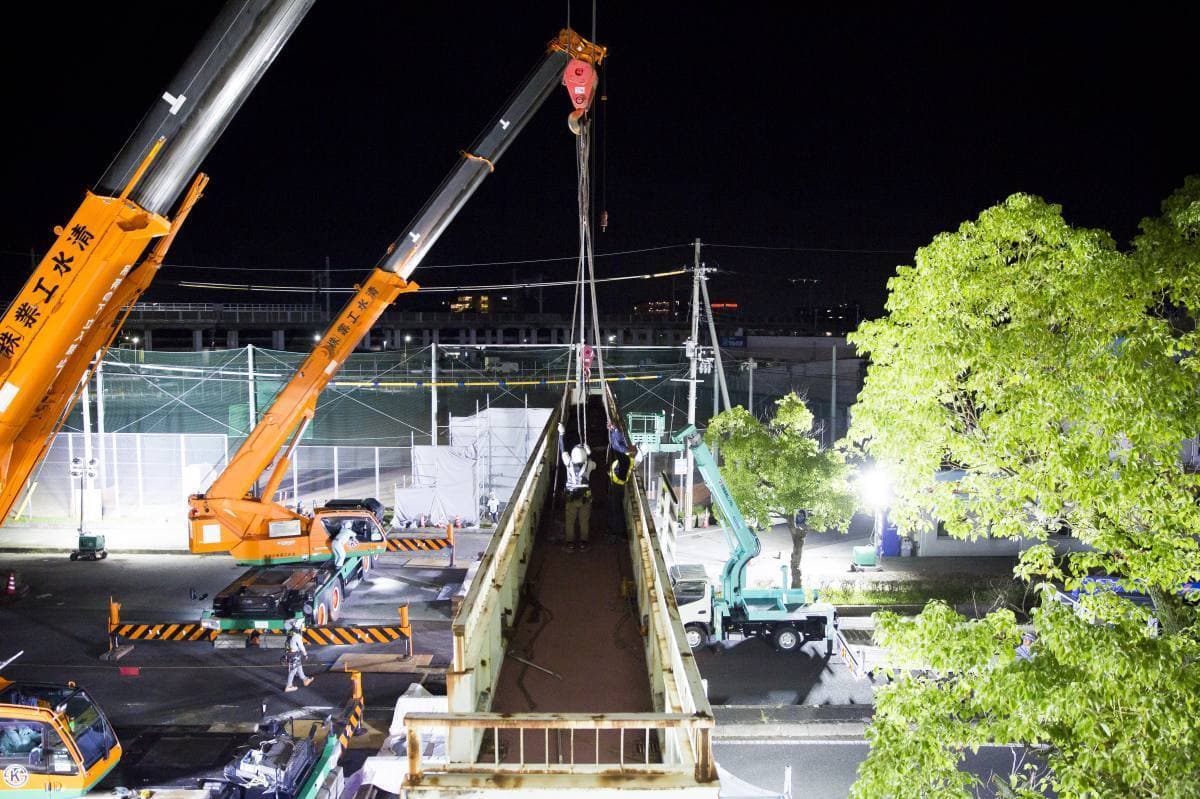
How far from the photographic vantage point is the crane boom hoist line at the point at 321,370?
11680 mm

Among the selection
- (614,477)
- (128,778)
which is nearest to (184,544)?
(128,778)

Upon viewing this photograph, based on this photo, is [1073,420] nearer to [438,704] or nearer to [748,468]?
[438,704]

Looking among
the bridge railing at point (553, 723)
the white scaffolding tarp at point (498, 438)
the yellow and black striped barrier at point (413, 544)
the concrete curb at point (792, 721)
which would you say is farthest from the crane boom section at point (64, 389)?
the white scaffolding tarp at point (498, 438)

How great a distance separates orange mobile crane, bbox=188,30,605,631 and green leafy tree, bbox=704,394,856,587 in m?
7.84

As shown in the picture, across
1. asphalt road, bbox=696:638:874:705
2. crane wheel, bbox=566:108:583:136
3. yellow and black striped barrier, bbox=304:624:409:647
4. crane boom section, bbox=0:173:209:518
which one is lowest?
asphalt road, bbox=696:638:874:705

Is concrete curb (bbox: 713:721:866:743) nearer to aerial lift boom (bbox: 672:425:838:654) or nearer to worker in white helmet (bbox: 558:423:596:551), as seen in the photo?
aerial lift boom (bbox: 672:425:838:654)

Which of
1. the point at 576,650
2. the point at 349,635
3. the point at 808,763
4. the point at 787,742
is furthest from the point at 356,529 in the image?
the point at 576,650

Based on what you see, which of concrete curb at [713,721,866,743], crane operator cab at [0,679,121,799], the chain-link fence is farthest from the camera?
the chain-link fence

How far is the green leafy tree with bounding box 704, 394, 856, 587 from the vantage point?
49.0 feet

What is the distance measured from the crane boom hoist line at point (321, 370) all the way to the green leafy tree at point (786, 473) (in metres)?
7.81

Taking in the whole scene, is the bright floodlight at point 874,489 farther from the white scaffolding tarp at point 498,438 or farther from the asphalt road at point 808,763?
the white scaffolding tarp at point 498,438

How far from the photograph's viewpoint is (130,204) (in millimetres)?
8328

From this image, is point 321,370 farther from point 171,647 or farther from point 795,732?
point 795,732

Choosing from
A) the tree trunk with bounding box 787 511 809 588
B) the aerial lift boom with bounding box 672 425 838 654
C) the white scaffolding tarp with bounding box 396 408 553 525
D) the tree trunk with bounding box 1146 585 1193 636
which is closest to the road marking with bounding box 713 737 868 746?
the aerial lift boom with bounding box 672 425 838 654
